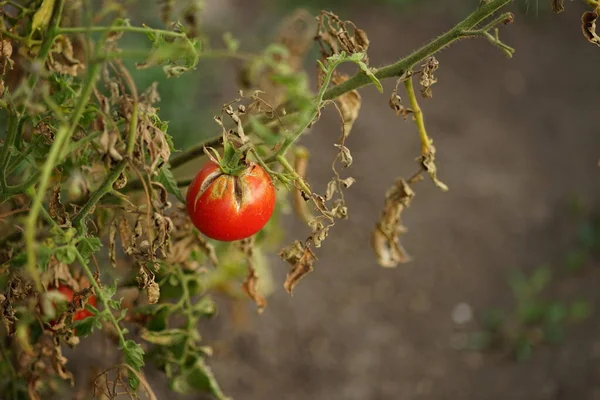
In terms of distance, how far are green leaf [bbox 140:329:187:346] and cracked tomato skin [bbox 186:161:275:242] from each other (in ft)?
0.93

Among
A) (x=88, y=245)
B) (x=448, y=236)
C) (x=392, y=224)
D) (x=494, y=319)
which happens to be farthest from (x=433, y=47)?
(x=448, y=236)

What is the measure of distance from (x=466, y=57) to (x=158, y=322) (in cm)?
272

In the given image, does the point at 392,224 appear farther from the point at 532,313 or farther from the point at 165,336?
the point at 532,313

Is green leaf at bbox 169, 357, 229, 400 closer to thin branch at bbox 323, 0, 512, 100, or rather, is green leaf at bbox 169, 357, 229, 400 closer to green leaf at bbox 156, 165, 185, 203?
green leaf at bbox 156, 165, 185, 203

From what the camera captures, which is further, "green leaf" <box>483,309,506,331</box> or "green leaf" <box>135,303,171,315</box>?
"green leaf" <box>483,309,506,331</box>

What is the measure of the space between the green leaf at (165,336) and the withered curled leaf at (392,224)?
37 cm

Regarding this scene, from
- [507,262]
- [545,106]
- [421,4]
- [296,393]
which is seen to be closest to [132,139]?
[296,393]

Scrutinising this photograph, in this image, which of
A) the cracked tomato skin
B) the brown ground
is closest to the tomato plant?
the cracked tomato skin

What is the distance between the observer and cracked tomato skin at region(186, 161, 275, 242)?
943mm

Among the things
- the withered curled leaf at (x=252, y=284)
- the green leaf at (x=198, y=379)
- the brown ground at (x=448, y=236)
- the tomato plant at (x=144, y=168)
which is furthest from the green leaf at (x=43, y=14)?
the brown ground at (x=448, y=236)

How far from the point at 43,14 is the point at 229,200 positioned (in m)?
0.36

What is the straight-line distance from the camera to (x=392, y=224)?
3.82 feet

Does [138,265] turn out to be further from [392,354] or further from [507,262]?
[507,262]

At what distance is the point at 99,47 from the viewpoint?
29.0 inches
